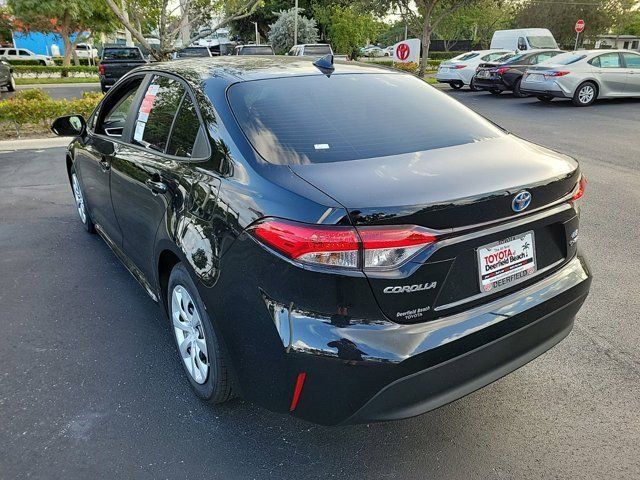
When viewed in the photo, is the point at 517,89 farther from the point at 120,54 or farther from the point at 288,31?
the point at 288,31

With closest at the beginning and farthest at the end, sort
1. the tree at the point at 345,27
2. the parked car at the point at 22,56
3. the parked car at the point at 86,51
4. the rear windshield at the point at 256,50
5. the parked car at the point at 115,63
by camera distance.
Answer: the parked car at the point at 115,63
the rear windshield at the point at 256,50
the parked car at the point at 22,56
the tree at the point at 345,27
the parked car at the point at 86,51

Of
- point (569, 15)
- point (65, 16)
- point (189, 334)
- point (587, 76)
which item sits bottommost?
point (189, 334)

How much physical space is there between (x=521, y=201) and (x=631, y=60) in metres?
15.8

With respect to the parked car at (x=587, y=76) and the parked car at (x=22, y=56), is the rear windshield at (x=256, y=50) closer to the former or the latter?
the parked car at (x=587, y=76)

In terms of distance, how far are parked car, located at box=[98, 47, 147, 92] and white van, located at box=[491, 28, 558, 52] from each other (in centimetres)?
1680

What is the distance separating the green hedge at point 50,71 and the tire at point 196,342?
89.4 feet

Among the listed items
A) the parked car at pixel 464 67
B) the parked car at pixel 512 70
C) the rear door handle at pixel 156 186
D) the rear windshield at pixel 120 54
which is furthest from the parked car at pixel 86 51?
the rear door handle at pixel 156 186

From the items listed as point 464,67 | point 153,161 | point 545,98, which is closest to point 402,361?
Result: point 153,161

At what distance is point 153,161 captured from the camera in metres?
2.87

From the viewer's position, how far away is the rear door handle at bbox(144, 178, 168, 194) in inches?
106

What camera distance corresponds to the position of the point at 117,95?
12.7 ft

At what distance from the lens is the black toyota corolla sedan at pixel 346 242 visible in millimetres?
1852

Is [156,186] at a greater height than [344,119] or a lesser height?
lesser

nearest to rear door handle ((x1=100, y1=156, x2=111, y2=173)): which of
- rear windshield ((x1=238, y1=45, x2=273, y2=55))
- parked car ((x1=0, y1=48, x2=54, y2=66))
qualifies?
rear windshield ((x1=238, y1=45, x2=273, y2=55))
